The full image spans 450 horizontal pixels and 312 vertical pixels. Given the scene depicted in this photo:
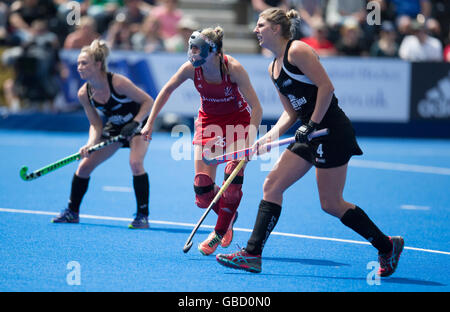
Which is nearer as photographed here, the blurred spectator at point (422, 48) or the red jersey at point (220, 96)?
the red jersey at point (220, 96)

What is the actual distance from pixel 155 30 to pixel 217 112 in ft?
27.9

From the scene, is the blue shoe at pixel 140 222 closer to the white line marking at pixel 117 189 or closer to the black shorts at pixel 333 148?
the white line marking at pixel 117 189

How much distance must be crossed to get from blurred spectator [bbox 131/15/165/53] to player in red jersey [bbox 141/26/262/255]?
8148mm

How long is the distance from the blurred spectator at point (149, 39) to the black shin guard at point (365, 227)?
9290 mm

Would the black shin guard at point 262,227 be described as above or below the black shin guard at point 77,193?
above

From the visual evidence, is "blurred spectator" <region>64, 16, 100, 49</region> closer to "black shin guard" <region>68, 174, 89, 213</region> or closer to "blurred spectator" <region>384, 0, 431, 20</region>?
"blurred spectator" <region>384, 0, 431, 20</region>

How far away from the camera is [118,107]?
6.55 meters

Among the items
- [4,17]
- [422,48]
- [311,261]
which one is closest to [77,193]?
[311,261]

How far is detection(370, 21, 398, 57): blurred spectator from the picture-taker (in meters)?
13.6

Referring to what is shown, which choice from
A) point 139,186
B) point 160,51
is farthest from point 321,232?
point 160,51

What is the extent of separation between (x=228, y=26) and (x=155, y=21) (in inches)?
129

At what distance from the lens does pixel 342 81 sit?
508 inches

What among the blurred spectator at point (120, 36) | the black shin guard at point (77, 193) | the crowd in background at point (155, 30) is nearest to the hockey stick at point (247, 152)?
the black shin guard at point (77, 193)

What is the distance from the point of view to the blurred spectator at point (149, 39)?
13.8 metres
